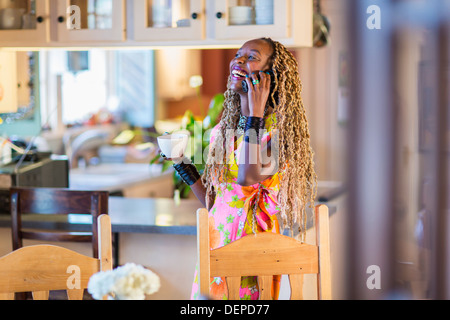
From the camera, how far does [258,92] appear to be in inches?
64.6

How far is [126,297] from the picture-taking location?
3.42ft

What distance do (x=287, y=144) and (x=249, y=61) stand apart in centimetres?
24

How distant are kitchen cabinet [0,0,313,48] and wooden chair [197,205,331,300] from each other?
41.0 inches

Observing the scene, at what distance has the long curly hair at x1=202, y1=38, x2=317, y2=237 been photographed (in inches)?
66.4

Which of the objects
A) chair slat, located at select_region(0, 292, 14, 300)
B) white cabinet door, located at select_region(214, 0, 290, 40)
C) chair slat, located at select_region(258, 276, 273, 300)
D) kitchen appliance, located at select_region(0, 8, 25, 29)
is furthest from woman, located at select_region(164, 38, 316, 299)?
kitchen appliance, located at select_region(0, 8, 25, 29)

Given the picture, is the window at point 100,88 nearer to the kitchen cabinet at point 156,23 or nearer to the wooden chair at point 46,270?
the kitchen cabinet at point 156,23

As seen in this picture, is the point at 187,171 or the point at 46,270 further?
the point at 187,171

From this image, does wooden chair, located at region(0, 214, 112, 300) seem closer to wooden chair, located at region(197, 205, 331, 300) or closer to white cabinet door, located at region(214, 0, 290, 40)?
wooden chair, located at region(197, 205, 331, 300)

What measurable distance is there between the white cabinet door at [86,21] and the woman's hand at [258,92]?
1.09 meters

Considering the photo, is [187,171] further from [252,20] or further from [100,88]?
[100,88]

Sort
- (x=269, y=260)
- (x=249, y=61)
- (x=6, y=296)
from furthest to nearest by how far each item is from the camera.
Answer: (x=249, y=61), (x=269, y=260), (x=6, y=296)

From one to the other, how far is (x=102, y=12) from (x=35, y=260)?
4.69ft

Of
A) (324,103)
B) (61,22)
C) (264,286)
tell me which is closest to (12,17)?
(61,22)
